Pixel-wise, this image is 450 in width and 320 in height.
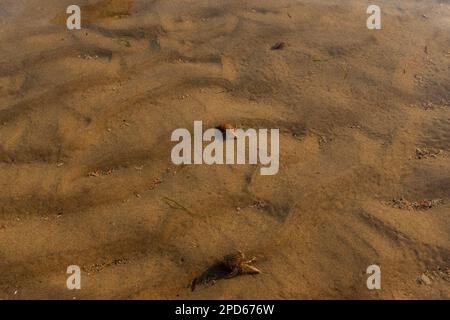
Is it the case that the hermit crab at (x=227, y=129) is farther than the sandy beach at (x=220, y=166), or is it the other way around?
the hermit crab at (x=227, y=129)

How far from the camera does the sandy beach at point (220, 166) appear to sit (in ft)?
8.25

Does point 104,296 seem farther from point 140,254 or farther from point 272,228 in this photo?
point 272,228

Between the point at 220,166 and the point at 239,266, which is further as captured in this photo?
the point at 220,166

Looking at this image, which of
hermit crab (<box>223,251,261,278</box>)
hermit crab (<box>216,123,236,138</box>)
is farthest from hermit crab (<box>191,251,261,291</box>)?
hermit crab (<box>216,123,236,138</box>)

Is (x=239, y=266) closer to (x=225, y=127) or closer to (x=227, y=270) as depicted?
(x=227, y=270)

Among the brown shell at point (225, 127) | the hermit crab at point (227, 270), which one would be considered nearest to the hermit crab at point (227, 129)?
the brown shell at point (225, 127)

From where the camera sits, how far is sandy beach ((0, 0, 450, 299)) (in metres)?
2.51

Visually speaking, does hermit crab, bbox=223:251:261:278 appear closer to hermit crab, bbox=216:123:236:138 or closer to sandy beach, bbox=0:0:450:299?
sandy beach, bbox=0:0:450:299

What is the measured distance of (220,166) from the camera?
294cm

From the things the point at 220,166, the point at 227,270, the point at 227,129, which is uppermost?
the point at 227,129

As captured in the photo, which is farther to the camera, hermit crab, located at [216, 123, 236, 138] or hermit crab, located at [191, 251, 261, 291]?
hermit crab, located at [216, 123, 236, 138]

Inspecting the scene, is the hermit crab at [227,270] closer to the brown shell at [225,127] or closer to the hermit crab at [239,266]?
the hermit crab at [239,266]

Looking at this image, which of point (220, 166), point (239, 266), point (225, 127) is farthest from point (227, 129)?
point (239, 266)
